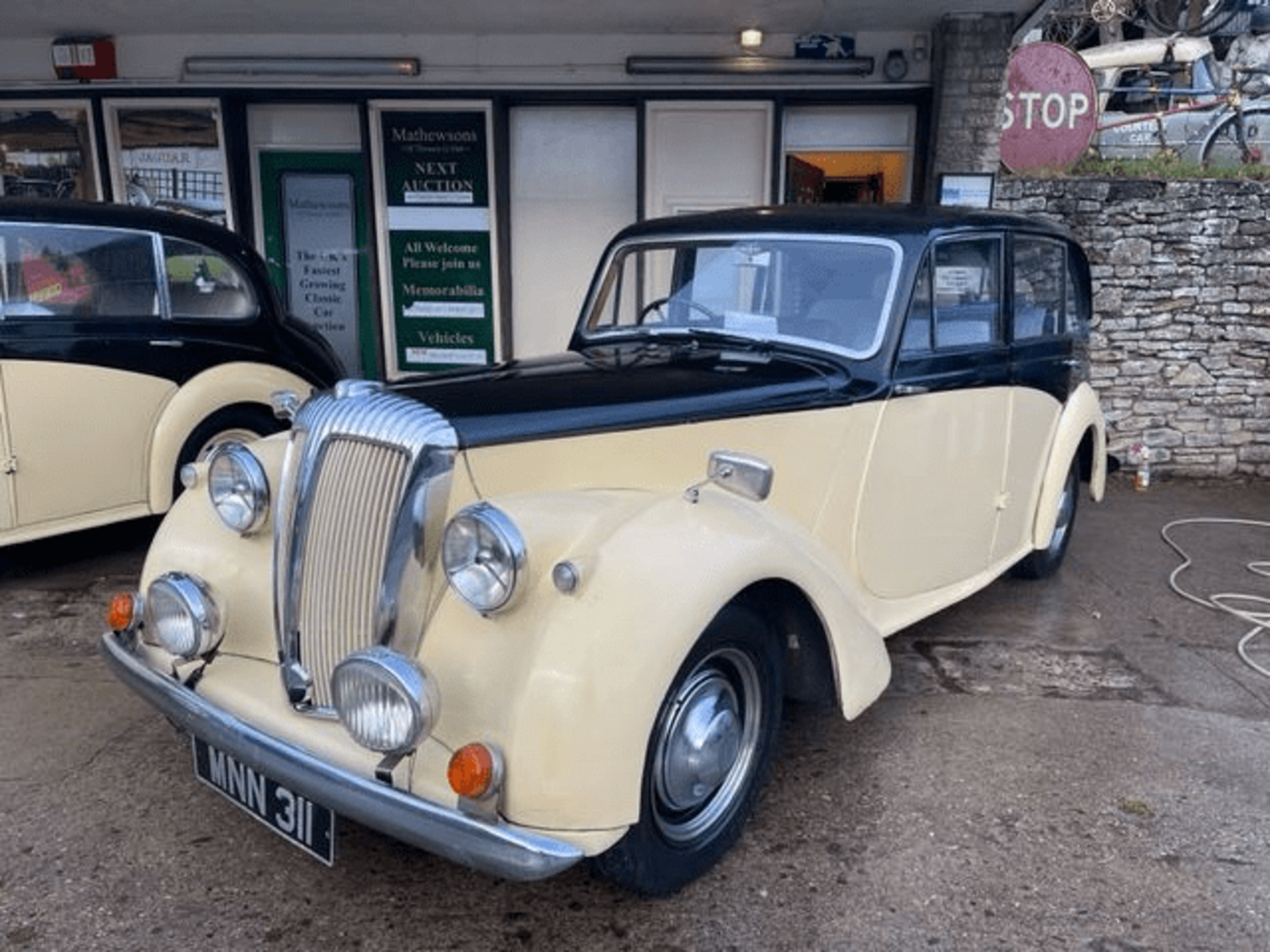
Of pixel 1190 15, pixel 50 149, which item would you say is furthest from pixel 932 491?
pixel 1190 15

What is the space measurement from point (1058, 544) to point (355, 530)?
3922 millimetres

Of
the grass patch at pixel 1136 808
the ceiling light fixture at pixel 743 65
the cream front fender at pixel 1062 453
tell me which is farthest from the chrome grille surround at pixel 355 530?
the ceiling light fixture at pixel 743 65

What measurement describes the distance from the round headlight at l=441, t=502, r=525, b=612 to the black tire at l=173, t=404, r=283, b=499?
3.24 meters

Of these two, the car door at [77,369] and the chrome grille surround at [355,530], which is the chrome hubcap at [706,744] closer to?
the chrome grille surround at [355,530]

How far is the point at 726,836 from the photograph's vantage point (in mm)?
2688

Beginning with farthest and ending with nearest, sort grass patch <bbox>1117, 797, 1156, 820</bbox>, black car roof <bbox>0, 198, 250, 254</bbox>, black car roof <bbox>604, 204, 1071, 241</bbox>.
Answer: black car roof <bbox>0, 198, 250, 254</bbox>, black car roof <bbox>604, 204, 1071, 241</bbox>, grass patch <bbox>1117, 797, 1156, 820</bbox>

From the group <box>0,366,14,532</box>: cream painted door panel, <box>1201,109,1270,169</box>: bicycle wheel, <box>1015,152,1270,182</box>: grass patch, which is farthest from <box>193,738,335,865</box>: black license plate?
<box>1201,109,1270,169</box>: bicycle wheel

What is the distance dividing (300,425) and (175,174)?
22.6 feet

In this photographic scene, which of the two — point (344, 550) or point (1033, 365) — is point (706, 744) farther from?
point (1033, 365)

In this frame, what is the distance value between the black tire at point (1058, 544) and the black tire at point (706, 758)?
8.37 ft

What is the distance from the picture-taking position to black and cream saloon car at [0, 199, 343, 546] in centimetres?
464

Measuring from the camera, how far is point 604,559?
2268 mm

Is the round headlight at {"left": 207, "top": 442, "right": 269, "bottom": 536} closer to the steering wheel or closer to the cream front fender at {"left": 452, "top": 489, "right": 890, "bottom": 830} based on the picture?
the cream front fender at {"left": 452, "top": 489, "right": 890, "bottom": 830}

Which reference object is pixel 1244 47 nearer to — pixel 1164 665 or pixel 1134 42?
pixel 1134 42
